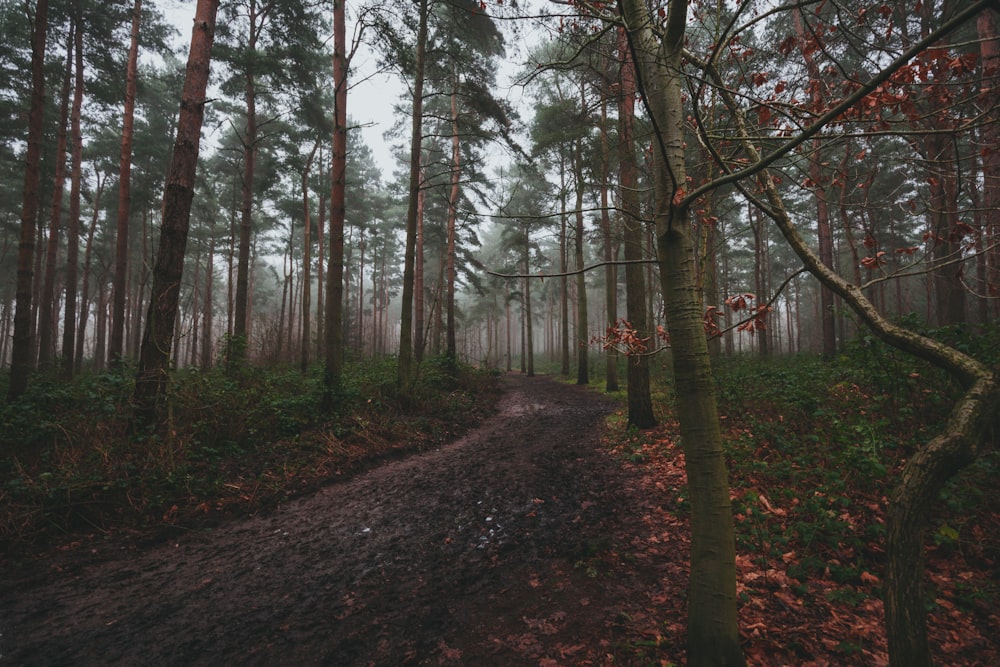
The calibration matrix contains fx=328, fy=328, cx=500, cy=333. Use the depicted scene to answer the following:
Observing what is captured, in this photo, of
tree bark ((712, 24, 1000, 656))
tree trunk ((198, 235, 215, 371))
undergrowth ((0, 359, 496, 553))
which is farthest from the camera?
tree trunk ((198, 235, 215, 371))

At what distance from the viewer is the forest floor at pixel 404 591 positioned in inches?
79.4

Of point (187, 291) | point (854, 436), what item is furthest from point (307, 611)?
point (187, 291)

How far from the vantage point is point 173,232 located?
551 cm

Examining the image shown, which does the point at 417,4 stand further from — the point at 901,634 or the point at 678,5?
Result: the point at 901,634

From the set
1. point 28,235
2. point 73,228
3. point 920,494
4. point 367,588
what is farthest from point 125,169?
point 920,494

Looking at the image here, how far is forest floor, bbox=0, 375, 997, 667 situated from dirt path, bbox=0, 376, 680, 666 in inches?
0.6

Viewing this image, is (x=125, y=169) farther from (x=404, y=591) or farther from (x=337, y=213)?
(x=404, y=591)

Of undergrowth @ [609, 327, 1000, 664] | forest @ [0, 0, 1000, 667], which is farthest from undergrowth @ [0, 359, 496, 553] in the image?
undergrowth @ [609, 327, 1000, 664]

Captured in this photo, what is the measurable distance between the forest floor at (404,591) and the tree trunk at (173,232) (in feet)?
8.96

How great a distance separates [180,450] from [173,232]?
11.7ft

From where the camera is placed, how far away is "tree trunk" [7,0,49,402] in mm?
6648

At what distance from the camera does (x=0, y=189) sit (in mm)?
19188

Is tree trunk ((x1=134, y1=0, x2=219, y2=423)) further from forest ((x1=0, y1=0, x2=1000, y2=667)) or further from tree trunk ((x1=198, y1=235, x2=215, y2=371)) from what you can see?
tree trunk ((x1=198, y1=235, x2=215, y2=371))

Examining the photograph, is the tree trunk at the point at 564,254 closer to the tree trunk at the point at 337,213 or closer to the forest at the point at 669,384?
the forest at the point at 669,384
